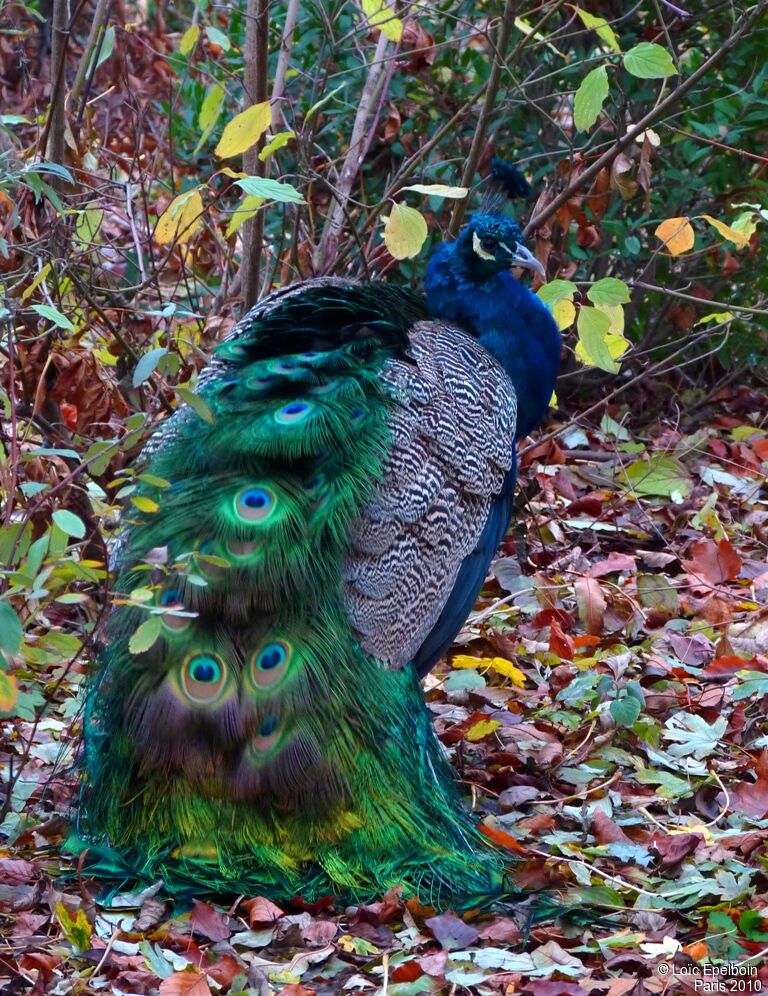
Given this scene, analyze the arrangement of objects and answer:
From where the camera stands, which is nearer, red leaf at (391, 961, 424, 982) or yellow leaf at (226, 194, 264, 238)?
red leaf at (391, 961, 424, 982)

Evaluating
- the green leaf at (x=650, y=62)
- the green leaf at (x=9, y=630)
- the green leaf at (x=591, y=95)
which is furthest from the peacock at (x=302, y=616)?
the green leaf at (x=650, y=62)

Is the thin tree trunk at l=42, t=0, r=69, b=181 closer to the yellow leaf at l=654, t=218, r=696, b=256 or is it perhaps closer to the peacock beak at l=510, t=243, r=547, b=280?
the peacock beak at l=510, t=243, r=547, b=280

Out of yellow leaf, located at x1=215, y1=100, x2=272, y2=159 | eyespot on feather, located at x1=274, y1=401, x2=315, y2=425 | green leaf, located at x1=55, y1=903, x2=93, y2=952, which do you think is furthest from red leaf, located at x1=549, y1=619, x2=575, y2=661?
green leaf, located at x1=55, y1=903, x2=93, y2=952

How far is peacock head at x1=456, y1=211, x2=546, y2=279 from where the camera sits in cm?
409

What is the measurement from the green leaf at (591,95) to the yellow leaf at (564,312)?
567 millimetres

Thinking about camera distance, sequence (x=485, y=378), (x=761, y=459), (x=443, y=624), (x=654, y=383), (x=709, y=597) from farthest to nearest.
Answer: (x=654, y=383) → (x=761, y=459) → (x=709, y=597) → (x=485, y=378) → (x=443, y=624)

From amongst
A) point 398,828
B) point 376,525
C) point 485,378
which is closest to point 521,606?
point 485,378

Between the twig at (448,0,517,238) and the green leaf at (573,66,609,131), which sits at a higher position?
the green leaf at (573,66,609,131)

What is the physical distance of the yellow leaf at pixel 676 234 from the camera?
393 centimetres

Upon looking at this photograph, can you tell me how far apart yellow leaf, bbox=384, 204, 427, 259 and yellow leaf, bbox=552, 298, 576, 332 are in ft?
1.80

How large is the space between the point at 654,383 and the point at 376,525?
3179mm

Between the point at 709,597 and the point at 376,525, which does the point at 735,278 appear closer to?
the point at 709,597

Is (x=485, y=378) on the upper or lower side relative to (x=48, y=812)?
upper

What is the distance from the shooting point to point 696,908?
3.01 m
